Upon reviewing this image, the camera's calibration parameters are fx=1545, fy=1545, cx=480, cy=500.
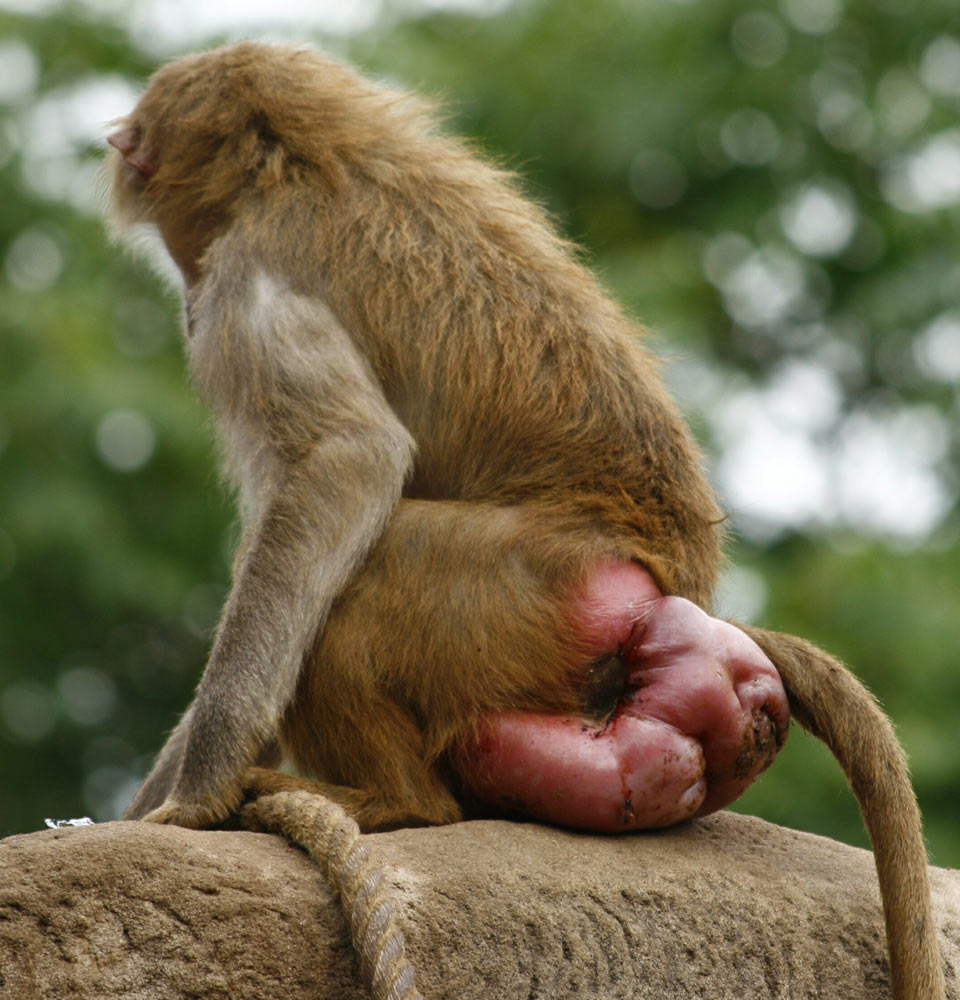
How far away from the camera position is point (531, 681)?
4.21 meters

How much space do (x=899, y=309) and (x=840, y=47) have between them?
2788mm

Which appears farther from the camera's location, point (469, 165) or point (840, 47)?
point (840, 47)

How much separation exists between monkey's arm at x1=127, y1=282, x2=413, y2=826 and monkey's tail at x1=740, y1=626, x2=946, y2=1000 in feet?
3.89

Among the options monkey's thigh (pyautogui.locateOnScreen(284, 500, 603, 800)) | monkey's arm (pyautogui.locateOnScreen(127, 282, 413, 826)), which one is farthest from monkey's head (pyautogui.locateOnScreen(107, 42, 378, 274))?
monkey's thigh (pyautogui.locateOnScreen(284, 500, 603, 800))

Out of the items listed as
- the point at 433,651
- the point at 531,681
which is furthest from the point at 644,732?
the point at 433,651

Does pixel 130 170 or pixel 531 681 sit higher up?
pixel 130 170

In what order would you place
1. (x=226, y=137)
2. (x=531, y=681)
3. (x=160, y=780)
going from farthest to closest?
(x=160, y=780)
(x=226, y=137)
(x=531, y=681)

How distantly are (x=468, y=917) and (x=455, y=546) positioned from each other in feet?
3.47

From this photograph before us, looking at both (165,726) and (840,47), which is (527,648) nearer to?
(165,726)

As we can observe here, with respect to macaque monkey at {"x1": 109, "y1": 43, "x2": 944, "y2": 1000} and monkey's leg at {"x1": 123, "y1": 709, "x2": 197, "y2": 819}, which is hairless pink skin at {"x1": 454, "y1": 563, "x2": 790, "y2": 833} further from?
monkey's leg at {"x1": 123, "y1": 709, "x2": 197, "y2": 819}

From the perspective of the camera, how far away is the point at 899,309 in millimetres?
13102

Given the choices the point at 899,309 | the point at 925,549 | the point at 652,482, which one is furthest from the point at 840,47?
the point at 652,482

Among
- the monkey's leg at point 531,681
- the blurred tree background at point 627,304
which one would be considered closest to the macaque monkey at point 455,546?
the monkey's leg at point 531,681

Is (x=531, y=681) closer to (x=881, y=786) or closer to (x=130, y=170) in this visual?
(x=881, y=786)
